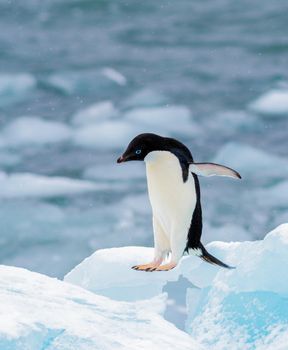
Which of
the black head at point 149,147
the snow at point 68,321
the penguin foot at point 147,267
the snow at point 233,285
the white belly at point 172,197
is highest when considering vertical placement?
the black head at point 149,147

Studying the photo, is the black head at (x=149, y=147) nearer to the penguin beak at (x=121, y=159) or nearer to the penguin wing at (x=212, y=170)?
the penguin beak at (x=121, y=159)

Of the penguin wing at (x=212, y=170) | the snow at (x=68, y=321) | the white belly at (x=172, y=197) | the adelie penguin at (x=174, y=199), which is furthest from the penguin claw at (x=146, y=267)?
the snow at (x=68, y=321)

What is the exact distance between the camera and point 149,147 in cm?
397

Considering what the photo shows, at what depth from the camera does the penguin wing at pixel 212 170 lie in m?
3.86

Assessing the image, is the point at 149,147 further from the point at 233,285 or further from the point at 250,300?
the point at 250,300

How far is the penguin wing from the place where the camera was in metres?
3.86

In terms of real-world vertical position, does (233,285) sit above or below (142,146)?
below

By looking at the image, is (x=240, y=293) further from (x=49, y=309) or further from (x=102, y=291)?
(x=49, y=309)

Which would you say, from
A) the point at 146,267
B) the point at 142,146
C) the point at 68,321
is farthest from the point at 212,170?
the point at 68,321

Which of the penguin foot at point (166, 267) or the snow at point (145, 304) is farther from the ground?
the penguin foot at point (166, 267)

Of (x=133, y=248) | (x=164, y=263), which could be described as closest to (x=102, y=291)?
(x=133, y=248)

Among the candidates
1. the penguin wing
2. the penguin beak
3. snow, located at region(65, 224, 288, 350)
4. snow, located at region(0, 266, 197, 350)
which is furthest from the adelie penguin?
snow, located at region(65, 224, 288, 350)

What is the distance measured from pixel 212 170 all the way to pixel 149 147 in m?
0.33

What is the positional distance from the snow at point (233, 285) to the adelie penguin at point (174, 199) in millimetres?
4068
